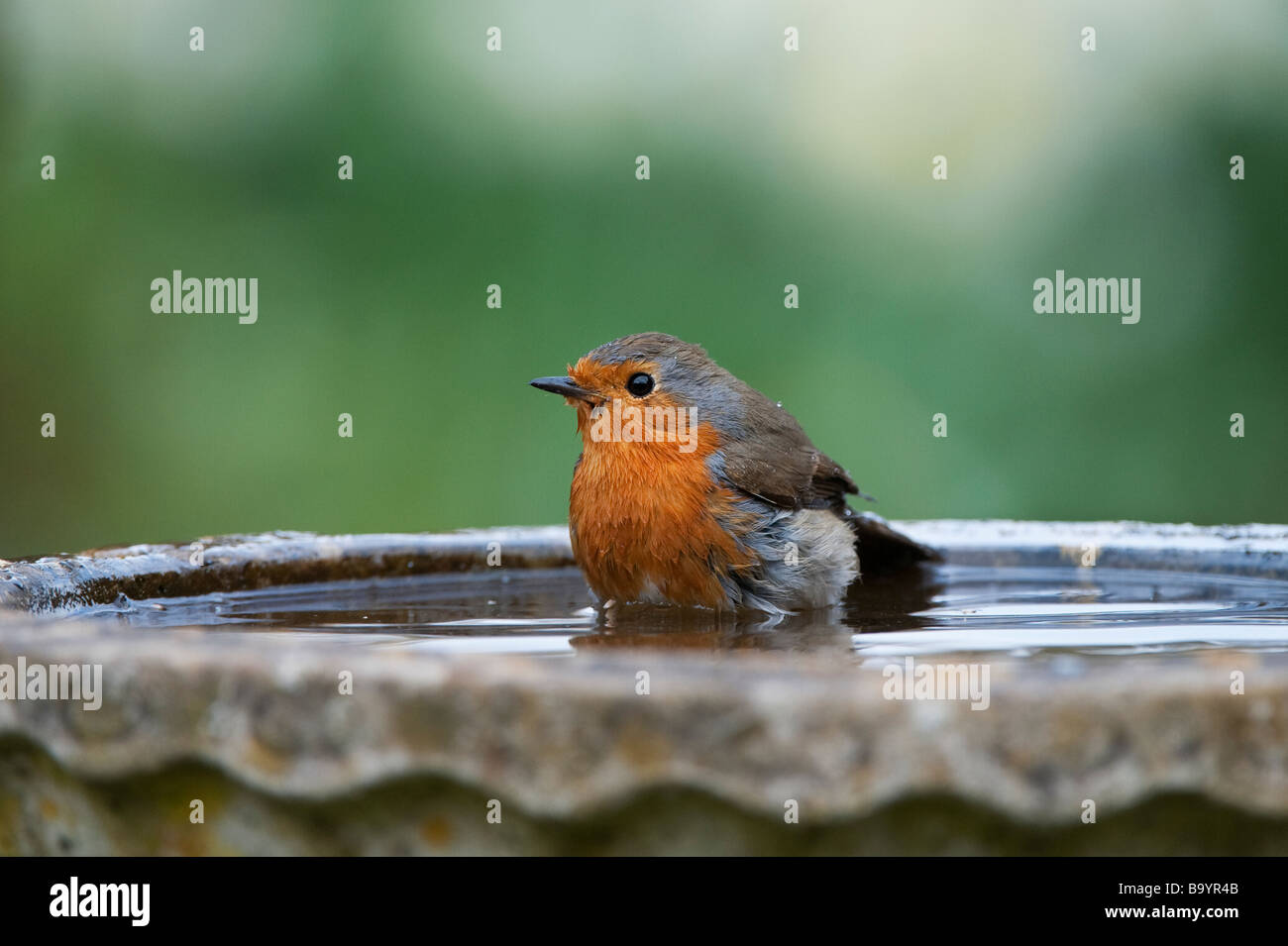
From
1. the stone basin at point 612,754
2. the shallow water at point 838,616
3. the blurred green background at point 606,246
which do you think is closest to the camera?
the stone basin at point 612,754

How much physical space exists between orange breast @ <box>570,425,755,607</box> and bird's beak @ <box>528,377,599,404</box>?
0.95 feet

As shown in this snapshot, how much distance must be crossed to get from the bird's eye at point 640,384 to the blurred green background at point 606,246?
2534mm

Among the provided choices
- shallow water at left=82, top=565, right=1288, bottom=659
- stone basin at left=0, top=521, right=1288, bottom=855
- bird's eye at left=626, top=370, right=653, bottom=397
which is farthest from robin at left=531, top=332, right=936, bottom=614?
stone basin at left=0, top=521, right=1288, bottom=855

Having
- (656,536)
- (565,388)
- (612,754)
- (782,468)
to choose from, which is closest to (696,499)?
(656,536)

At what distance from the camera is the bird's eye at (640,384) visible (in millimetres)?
4332

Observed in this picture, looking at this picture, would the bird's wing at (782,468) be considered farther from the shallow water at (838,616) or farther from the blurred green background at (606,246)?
the blurred green background at (606,246)

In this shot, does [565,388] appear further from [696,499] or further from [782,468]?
[782,468]

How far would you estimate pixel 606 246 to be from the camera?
6953 mm

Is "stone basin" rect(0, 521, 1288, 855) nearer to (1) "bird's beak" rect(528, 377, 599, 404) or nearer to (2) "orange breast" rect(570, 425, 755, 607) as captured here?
(2) "orange breast" rect(570, 425, 755, 607)

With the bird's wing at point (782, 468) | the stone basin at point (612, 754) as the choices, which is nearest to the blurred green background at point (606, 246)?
the bird's wing at point (782, 468)

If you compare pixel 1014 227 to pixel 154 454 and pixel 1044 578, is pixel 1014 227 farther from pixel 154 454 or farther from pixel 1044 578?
pixel 154 454

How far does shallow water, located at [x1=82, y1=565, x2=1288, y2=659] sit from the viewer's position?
2791 mm

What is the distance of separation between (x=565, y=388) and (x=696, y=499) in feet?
1.81

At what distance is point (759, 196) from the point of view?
7.18 m
